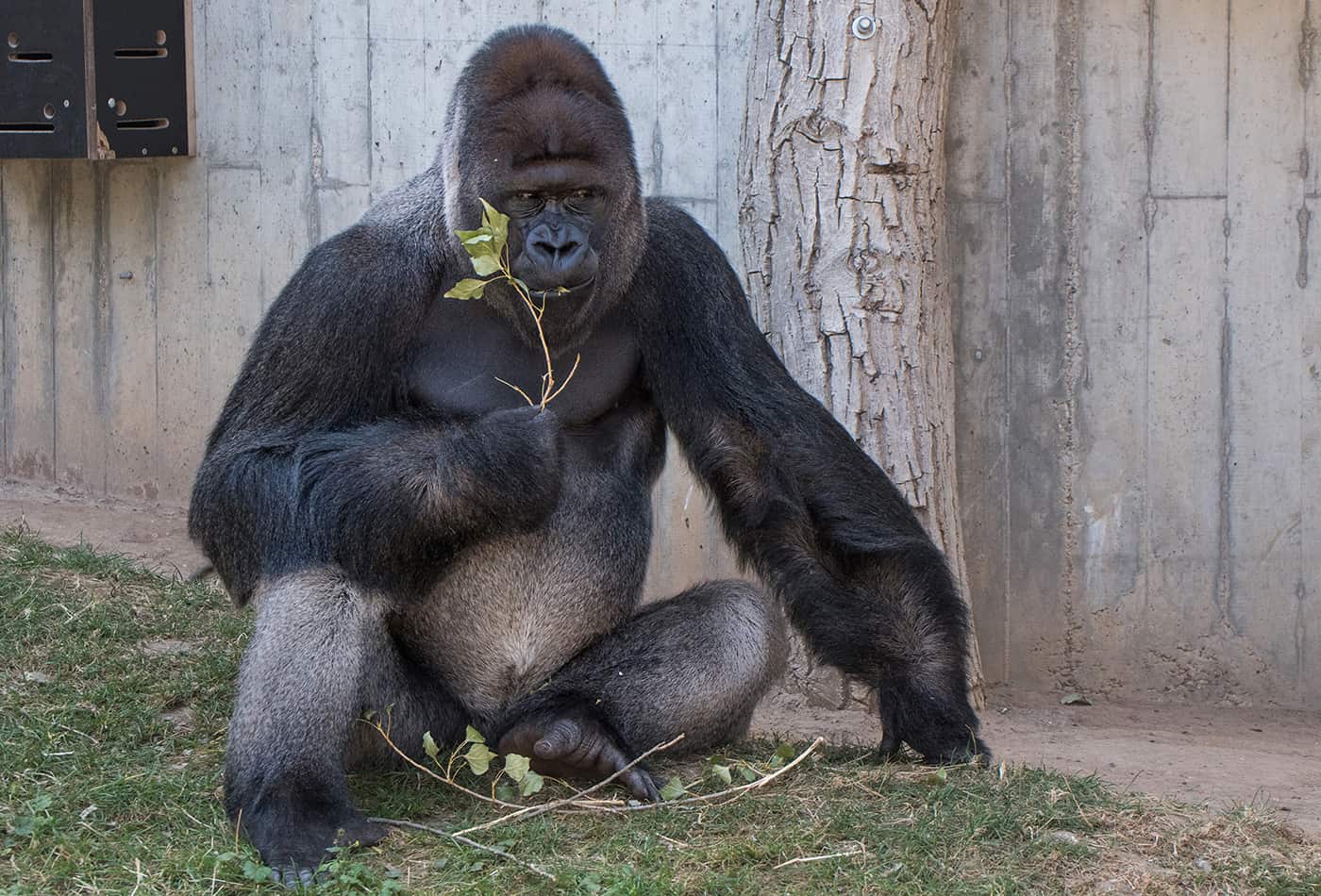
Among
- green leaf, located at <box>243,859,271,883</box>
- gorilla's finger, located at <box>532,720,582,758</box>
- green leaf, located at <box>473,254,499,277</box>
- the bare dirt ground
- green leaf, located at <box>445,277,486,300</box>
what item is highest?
green leaf, located at <box>473,254,499,277</box>

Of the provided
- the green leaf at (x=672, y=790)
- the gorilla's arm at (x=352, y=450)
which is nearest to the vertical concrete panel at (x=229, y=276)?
the gorilla's arm at (x=352, y=450)

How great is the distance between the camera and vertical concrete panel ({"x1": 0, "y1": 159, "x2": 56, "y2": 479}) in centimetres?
718

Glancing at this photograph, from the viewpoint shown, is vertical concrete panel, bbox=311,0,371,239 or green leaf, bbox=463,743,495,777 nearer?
green leaf, bbox=463,743,495,777

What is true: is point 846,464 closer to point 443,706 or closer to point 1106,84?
point 443,706

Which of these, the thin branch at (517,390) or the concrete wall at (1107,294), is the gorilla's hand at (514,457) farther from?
the concrete wall at (1107,294)

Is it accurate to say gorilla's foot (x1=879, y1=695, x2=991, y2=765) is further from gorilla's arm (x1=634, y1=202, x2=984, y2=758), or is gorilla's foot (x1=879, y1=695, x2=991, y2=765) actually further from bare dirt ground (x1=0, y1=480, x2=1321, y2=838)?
bare dirt ground (x1=0, y1=480, x2=1321, y2=838)

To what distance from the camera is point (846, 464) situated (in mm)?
4105

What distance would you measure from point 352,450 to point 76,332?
403 centimetres

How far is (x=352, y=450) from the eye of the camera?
3.65m

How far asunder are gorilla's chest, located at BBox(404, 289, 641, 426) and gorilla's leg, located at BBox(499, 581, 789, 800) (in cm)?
57

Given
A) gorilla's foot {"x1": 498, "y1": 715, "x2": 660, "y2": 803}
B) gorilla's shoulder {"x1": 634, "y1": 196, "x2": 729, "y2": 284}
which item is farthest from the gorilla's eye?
gorilla's foot {"x1": 498, "y1": 715, "x2": 660, "y2": 803}

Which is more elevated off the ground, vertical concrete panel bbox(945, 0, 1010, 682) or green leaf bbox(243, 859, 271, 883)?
vertical concrete panel bbox(945, 0, 1010, 682)

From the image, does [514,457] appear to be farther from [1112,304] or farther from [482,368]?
[1112,304]

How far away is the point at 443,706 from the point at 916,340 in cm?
230
